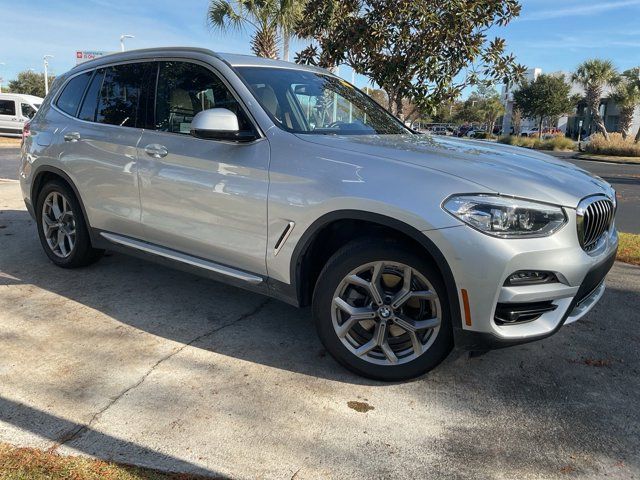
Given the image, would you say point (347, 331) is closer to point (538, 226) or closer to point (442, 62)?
point (538, 226)

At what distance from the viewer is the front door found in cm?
333

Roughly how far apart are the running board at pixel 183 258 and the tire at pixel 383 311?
1.80ft

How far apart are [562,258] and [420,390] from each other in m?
1.08

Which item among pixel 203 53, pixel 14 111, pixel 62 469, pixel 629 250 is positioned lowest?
pixel 62 469

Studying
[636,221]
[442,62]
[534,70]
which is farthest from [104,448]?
[534,70]

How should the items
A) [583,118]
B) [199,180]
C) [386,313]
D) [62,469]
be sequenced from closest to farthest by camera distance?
[62,469]
[386,313]
[199,180]
[583,118]

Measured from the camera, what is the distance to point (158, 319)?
3971 mm

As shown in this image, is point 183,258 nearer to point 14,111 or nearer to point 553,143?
point 14,111

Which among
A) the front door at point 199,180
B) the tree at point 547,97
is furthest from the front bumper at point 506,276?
the tree at point 547,97

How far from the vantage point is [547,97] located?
5219 centimetres

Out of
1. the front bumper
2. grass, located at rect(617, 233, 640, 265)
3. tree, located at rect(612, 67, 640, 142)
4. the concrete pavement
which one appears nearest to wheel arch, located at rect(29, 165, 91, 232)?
the concrete pavement

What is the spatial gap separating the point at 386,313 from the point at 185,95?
7.19ft

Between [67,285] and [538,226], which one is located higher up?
[538,226]

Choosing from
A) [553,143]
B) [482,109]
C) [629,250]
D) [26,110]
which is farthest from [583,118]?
[629,250]
